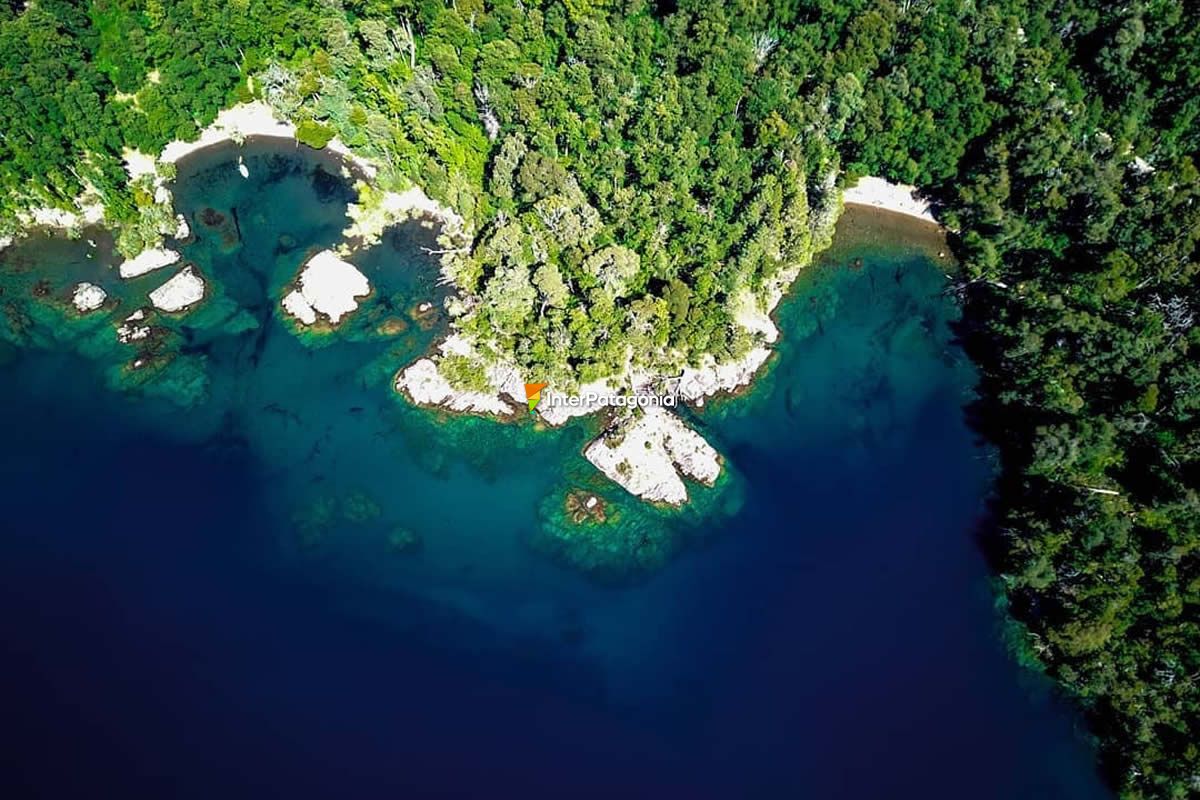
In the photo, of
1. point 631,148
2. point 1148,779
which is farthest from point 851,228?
point 1148,779

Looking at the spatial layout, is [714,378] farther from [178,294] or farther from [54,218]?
[54,218]

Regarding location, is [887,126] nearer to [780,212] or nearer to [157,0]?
[780,212]

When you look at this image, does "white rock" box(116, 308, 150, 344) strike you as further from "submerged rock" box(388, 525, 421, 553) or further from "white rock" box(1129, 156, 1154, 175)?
"white rock" box(1129, 156, 1154, 175)

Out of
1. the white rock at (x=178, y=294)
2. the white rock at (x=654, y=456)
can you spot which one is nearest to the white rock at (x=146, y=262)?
the white rock at (x=178, y=294)

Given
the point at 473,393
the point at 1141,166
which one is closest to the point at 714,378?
the point at 473,393

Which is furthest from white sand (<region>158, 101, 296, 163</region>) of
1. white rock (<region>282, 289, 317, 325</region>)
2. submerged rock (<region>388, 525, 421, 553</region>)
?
submerged rock (<region>388, 525, 421, 553</region>)

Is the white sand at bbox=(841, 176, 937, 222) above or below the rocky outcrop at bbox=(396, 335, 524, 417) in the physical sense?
above
